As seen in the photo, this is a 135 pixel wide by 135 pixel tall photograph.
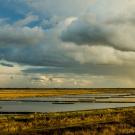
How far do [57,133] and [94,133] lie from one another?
3136 millimetres

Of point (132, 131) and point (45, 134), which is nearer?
point (45, 134)

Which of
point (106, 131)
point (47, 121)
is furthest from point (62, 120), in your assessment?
point (106, 131)

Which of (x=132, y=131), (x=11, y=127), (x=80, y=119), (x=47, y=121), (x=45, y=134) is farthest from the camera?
(x=80, y=119)

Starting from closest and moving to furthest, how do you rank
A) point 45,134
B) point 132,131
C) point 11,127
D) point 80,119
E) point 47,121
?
point 45,134, point 132,131, point 11,127, point 47,121, point 80,119

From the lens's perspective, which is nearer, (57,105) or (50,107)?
(50,107)

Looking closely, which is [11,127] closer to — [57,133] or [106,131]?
[57,133]

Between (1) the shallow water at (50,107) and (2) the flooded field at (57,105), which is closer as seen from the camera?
(1) the shallow water at (50,107)

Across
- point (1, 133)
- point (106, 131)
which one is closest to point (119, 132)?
point (106, 131)

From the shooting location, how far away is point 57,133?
1056 inches

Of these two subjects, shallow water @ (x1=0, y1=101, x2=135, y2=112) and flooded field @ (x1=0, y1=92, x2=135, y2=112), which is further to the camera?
flooded field @ (x1=0, y1=92, x2=135, y2=112)

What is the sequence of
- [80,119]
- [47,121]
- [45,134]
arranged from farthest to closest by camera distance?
[80,119] < [47,121] < [45,134]

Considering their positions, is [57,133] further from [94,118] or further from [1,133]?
[94,118]

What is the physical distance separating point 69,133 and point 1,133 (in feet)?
20.1

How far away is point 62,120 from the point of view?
39000 mm
